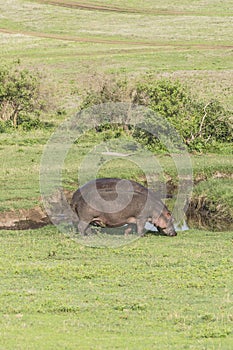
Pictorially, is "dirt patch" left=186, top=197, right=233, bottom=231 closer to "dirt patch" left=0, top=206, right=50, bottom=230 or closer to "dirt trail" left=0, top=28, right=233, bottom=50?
"dirt patch" left=0, top=206, right=50, bottom=230

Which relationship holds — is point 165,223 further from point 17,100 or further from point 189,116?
point 17,100

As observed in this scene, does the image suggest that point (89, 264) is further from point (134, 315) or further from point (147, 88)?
point (147, 88)

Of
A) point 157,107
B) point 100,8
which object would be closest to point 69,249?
point 157,107

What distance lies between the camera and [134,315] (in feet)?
36.9

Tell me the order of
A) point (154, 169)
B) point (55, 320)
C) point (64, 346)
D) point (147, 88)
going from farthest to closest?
point (147, 88)
point (154, 169)
point (55, 320)
point (64, 346)

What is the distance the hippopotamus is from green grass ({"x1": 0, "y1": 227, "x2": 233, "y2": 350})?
493 millimetres

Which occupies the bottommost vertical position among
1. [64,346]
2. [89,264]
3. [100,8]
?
[100,8]

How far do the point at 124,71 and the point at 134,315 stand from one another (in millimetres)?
37477

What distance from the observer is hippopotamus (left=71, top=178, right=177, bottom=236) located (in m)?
16.8

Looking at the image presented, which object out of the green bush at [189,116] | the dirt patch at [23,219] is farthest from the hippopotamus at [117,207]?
the green bush at [189,116]

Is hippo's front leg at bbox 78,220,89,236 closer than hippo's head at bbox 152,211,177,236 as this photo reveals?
Yes

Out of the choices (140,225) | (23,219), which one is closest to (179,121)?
(23,219)

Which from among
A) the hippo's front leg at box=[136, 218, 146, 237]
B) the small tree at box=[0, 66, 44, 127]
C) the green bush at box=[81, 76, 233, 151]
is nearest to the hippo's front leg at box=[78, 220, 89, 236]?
the hippo's front leg at box=[136, 218, 146, 237]

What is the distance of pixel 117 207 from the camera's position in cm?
1688
